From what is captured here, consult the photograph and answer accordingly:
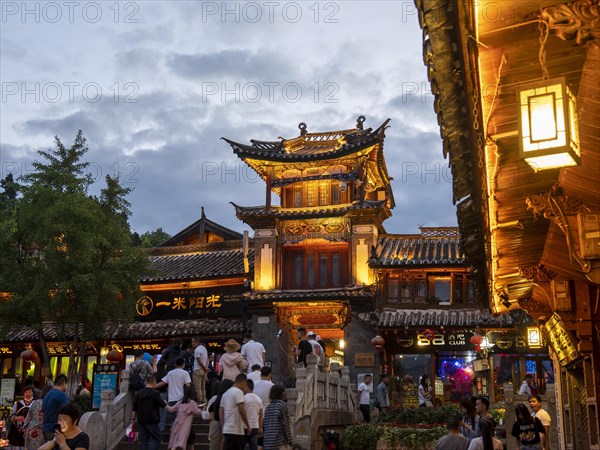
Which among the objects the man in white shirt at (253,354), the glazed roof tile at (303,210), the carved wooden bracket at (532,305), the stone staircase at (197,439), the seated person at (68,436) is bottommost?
the stone staircase at (197,439)

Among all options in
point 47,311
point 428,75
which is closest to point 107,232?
point 47,311

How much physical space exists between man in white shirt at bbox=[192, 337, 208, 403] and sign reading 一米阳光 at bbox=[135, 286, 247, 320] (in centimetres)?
1424

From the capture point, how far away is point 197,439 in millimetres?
15945

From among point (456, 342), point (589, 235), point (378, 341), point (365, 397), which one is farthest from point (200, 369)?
point (456, 342)

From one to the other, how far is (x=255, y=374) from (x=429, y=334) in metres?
13.7

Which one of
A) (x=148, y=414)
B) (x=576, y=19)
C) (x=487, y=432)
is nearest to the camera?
(x=576, y=19)

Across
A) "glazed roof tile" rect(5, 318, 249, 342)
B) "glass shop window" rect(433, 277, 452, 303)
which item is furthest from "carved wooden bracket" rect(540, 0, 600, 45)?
"glazed roof tile" rect(5, 318, 249, 342)

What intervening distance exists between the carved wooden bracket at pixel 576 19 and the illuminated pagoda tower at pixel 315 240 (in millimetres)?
23705

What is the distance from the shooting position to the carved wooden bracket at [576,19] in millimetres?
4859

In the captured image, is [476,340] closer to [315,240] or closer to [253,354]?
[315,240]

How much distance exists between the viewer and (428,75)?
20.5ft

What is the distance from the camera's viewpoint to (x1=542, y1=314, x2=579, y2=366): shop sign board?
1152 cm

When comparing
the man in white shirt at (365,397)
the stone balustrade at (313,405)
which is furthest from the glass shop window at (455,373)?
the stone balustrade at (313,405)

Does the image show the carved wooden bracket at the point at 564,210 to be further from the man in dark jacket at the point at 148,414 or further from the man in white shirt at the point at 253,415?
the man in dark jacket at the point at 148,414
